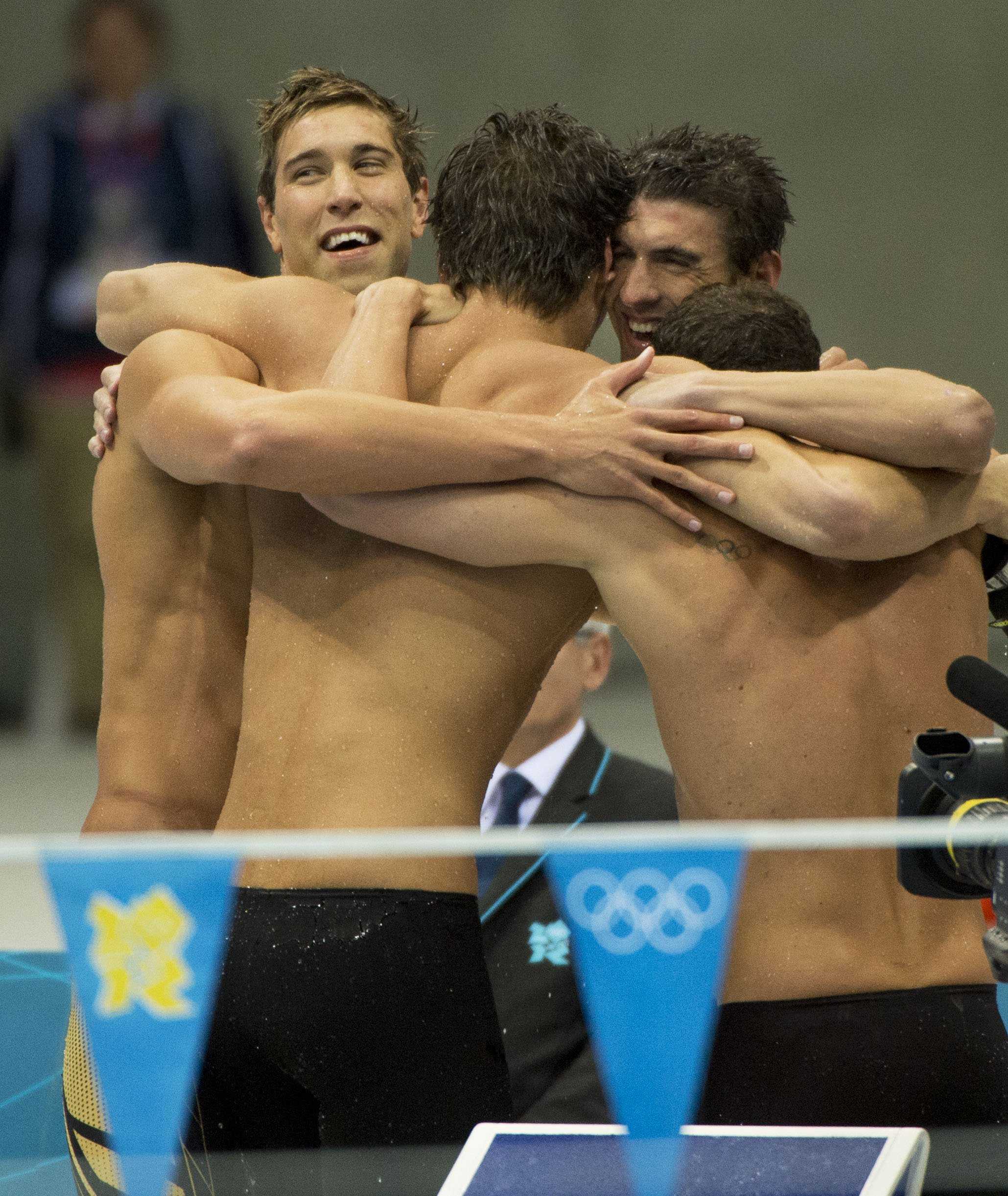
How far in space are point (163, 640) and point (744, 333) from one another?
2.89ft

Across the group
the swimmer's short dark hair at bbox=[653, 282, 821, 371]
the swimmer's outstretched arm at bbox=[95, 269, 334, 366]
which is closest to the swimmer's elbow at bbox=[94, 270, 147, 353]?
the swimmer's outstretched arm at bbox=[95, 269, 334, 366]

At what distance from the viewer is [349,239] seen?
274 centimetres

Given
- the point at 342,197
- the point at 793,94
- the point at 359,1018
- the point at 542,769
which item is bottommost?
the point at 359,1018

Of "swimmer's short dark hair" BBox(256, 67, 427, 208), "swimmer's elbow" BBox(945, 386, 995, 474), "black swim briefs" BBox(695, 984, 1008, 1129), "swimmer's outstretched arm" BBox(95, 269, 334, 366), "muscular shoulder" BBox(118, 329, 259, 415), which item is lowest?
"black swim briefs" BBox(695, 984, 1008, 1129)

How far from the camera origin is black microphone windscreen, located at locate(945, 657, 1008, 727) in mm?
1381

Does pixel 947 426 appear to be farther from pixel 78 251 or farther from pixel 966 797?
pixel 78 251

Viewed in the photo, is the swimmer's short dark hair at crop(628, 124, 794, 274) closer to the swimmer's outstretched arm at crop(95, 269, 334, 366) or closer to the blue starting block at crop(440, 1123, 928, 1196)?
the swimmer's outstretched arm at crop(95, 269, 334, 366)

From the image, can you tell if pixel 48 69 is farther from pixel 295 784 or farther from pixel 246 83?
pixel 295 784

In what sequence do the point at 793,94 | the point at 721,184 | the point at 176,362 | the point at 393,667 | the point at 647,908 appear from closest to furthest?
the point at 647,908
the point at 393,667
the point at 176,362
the point at 721,184
the point at 793,94

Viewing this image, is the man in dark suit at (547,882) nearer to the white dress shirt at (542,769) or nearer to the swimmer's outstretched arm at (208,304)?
the white dress shirt at (542,769)

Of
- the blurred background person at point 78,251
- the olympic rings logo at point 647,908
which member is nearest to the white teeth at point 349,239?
the olympic rings logo at point 647,908

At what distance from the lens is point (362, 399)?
188cm

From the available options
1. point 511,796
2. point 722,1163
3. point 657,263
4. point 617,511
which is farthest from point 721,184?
point 722,1163

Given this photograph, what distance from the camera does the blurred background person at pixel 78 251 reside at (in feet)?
19.2
